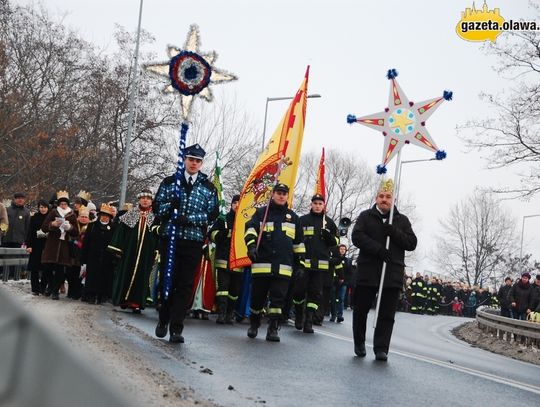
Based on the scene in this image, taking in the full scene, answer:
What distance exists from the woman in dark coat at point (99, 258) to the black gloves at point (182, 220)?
7025 millimetres

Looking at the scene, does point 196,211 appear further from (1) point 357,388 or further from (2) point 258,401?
(2) point 258,401

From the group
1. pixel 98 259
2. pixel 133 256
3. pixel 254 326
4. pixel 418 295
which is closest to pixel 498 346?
pixel 133 256

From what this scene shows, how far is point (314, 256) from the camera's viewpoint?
43.5 feet

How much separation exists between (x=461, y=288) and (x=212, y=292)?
110 ft

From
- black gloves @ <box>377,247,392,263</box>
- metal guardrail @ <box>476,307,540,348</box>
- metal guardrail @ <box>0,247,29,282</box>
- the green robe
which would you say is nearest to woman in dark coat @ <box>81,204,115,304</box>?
the green robe

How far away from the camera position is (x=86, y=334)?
8.08 m

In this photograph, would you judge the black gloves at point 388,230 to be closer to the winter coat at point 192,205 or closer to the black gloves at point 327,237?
the winter coat at point 192,205

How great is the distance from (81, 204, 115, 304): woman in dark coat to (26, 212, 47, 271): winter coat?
84 centimetres

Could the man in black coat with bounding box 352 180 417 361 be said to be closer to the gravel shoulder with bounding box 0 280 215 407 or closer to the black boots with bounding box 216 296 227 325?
the gravel shoulder with bounding box 0 280 215 407

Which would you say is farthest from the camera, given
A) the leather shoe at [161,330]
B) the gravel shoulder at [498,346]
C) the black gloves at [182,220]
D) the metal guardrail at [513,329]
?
the metal guardrail at [513,329]

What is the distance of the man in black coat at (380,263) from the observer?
29.6 ft

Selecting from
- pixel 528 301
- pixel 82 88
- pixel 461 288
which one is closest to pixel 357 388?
pixel 528 301

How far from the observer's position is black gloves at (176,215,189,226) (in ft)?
27.6

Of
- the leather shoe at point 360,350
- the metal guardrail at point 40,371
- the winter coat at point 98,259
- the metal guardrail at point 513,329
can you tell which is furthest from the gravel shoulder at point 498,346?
the metal guardrail at point 40,371
